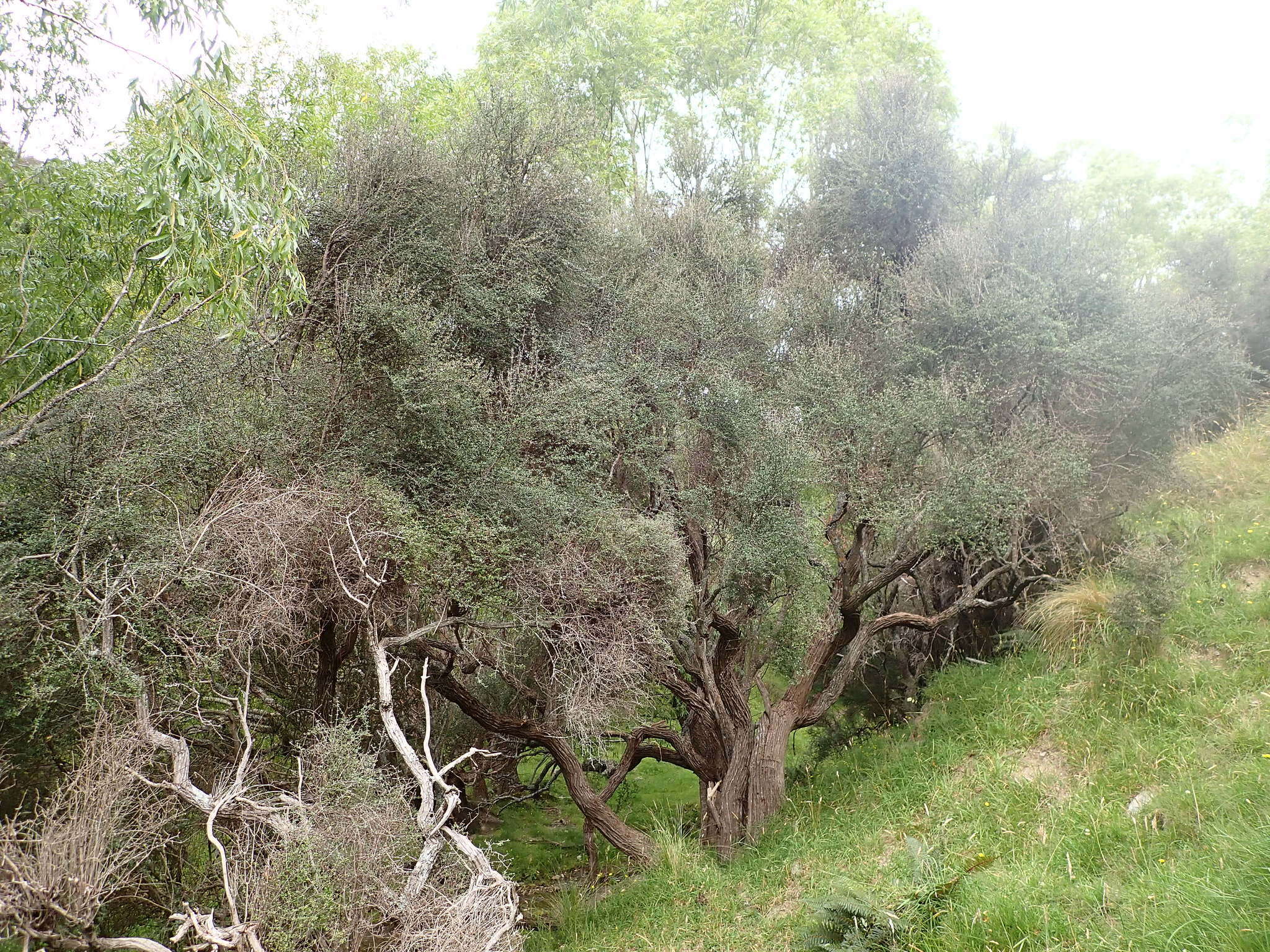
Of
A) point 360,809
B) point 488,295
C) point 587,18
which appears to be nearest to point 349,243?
Result: point 488,295

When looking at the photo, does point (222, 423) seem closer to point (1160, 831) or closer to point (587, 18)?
point (1160, 831)

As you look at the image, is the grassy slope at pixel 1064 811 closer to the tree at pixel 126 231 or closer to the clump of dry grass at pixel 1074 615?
the clump of dry grass at pixel 1074 615

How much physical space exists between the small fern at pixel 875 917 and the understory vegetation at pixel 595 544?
4 cm

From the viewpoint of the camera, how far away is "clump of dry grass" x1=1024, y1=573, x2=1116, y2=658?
26.6ft

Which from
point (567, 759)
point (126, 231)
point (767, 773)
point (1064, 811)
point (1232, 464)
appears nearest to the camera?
point (1064, 811)

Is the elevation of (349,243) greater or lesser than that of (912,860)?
greater

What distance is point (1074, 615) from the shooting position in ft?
27.2

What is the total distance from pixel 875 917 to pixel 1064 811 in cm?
201

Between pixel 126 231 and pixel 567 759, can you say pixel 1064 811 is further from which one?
pixel 126 231

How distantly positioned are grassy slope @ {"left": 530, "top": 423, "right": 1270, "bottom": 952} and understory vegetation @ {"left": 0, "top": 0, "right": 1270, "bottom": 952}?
43mm

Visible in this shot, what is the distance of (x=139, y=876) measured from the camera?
6.48m

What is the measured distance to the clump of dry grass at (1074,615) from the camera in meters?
8.09

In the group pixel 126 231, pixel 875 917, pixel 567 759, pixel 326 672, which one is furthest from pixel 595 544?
pixel 126 231

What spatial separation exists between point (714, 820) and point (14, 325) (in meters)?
8.71
